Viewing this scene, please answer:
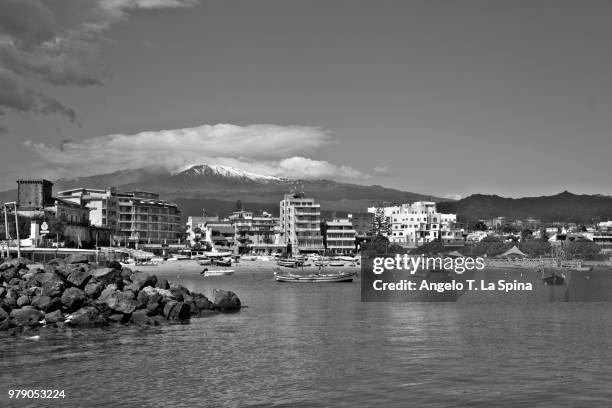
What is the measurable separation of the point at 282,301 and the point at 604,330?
31.3 metres

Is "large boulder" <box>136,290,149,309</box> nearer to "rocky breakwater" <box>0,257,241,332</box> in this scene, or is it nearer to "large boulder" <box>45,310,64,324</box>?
"rocky breakwater" <box>0,257,241,332</box>

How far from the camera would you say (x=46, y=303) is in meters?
48.9

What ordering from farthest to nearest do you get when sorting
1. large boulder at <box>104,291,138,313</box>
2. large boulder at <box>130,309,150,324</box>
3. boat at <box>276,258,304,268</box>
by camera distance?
1. boat at <box>276,258,304,268</box>
2. large boulder at <box>104,291,138,313</box>
3. large boulder at <box>130,309,150,324</box>

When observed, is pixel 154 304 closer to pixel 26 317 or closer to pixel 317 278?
pixel 26 317

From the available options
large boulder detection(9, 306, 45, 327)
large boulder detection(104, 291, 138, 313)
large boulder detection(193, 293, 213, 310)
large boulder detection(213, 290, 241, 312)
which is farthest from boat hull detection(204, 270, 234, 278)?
large boulder detection(9, 306, 45, 327)

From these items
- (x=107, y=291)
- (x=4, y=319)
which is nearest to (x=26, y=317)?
(x=4, y=319)

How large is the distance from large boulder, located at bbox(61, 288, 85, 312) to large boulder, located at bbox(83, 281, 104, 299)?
4.22ft

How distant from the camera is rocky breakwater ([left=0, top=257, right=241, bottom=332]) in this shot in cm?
4675

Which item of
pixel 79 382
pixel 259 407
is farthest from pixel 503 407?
pixel 79 382

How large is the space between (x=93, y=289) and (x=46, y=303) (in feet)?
13.3

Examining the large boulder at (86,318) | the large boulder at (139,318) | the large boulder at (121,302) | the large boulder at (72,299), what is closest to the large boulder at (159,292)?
the large boulder at (121,302)

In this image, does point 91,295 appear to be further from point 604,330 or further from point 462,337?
point 604,330

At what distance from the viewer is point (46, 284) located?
5178 cm

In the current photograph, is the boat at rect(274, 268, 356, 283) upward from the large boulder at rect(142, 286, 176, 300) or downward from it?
downward
